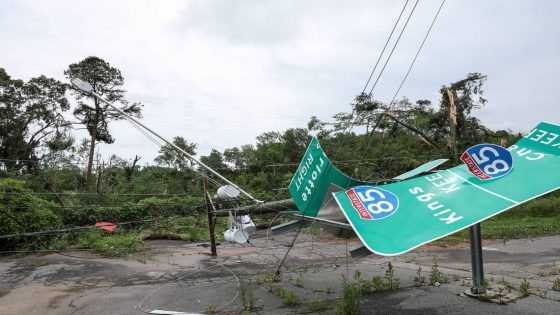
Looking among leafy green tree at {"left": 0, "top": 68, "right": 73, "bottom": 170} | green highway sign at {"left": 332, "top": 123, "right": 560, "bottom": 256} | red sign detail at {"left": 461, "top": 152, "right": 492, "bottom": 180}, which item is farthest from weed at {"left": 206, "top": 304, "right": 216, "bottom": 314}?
leafy green tree at {"left": 0, "top": 68, "right": 73, "bottom": 170}

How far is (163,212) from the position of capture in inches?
923

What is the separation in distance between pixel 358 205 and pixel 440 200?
1.00 metres

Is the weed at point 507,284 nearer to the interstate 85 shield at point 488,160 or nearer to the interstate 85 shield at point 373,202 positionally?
the interstate 85 shield at point 488,160

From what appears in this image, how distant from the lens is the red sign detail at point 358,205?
5055mm

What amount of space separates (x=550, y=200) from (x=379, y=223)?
25390 millimetres

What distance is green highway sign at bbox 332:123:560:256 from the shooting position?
4.62 metres

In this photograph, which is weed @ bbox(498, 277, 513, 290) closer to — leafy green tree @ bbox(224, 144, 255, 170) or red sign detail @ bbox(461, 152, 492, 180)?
red sign detail @ bbox(461, 152, 492, 180)

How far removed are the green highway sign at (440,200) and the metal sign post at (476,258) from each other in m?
1.52

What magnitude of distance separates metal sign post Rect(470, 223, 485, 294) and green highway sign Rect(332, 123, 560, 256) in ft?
4.99

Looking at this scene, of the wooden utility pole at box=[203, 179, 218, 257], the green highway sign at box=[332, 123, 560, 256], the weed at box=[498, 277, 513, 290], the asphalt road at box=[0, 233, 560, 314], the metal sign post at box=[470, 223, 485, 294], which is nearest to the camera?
the green highway sign at box=[332, 123, 560, 256]

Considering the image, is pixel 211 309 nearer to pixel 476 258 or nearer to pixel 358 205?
pixel 358 205

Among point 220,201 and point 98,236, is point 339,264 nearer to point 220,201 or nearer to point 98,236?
point 220,201

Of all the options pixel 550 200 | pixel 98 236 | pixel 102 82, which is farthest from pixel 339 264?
pixel 102 82

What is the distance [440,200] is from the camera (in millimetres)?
5242
